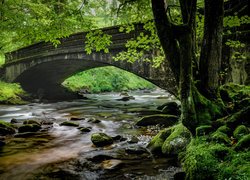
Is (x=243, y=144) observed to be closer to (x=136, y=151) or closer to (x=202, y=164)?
(x=202, y=164)

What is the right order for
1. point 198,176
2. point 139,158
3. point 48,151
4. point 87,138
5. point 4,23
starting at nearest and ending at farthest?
1. point 198,176
2. point 139,158
3. point 48,151
4. point 87,138
5. point 4,23

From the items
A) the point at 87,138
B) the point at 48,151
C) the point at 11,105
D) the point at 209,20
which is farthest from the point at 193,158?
the point at 11,105

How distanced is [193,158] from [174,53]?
8.11 ft

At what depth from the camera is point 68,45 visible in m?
19.4

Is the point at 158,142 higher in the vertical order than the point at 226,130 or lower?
lower

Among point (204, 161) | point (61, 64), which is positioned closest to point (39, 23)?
point (204, 161)

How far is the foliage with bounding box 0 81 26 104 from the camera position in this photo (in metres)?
21.6

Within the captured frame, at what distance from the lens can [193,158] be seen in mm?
5125

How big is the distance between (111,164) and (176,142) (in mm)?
1833

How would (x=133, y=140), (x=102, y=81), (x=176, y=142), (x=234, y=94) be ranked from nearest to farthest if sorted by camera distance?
(x=176, y=142)
(x=234, y=94)
(x=133, y=140)
(x=102, y=81)

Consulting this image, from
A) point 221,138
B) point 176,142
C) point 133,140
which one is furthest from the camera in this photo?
point 133,140

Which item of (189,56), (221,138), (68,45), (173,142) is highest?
(68,45)

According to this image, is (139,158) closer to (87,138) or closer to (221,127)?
(221,127)

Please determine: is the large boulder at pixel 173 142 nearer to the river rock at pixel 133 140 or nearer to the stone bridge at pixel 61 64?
the river rock at pixel 133 140
